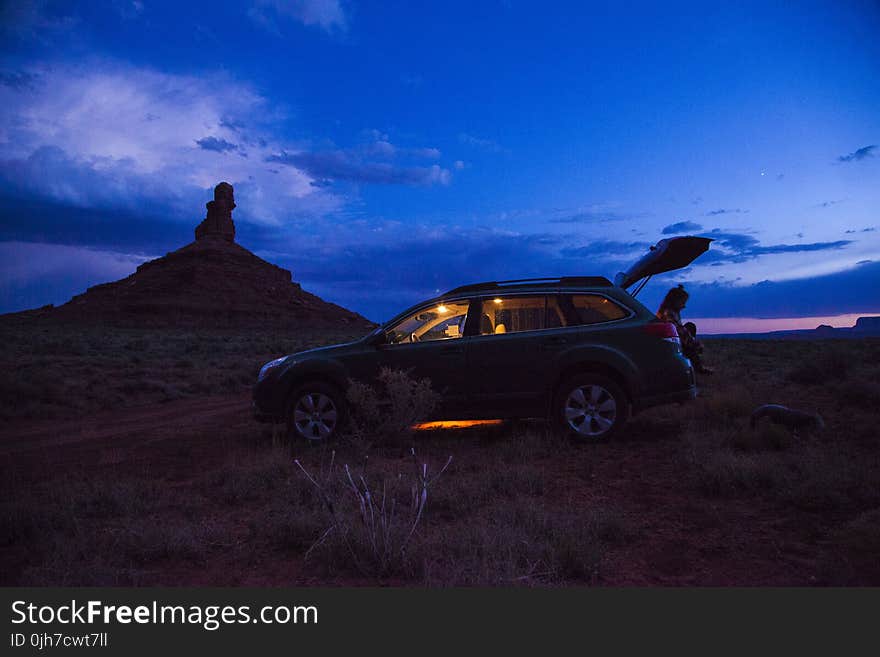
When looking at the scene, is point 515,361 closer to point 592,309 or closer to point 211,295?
point 592,309

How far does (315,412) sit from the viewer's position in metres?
6.77

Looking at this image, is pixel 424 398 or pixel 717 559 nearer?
pixel 717 559

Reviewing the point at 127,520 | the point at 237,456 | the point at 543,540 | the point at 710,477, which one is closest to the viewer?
the point at 543,540

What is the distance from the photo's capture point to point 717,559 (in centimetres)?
341

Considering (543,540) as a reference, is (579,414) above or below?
above

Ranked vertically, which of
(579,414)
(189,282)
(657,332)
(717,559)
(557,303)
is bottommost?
(717,559)

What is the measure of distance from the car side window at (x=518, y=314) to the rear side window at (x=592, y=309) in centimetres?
19

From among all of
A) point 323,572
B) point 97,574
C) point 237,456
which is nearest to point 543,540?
point 323,572

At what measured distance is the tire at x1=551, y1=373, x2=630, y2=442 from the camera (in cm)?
644

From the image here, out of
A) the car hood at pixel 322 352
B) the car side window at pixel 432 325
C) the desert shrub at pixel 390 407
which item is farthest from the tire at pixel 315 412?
the car side window at pixel 432 325

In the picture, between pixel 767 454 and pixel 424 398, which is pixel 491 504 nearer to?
pixel 424 398

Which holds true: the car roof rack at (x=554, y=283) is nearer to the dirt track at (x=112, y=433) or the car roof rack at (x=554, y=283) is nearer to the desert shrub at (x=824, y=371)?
the dirt track at (x=112, y=433)

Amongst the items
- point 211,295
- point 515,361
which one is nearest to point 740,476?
point 515,361

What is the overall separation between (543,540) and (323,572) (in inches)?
54.9
